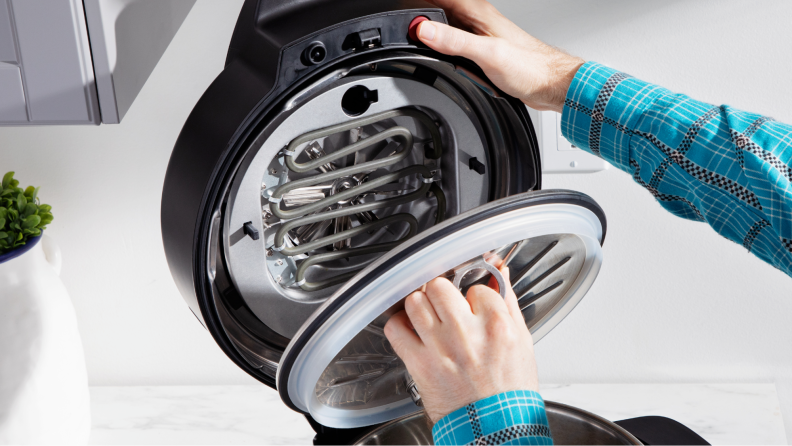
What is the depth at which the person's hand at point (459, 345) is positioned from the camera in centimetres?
51

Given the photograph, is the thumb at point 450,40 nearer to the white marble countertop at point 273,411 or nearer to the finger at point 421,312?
the finger at point 421,312

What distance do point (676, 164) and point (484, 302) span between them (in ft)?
0.91

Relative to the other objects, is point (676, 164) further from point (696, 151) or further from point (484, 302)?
point (484, 302)

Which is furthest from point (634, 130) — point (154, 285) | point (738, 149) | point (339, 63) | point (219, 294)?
point (154, 285)

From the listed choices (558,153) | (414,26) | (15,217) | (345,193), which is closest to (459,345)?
(345,193)

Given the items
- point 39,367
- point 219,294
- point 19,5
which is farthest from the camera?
point 39,367

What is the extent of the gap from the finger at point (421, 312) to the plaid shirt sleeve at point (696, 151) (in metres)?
0.32

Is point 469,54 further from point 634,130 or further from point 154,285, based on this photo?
point 154,285

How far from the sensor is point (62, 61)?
44cm

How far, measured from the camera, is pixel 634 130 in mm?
657

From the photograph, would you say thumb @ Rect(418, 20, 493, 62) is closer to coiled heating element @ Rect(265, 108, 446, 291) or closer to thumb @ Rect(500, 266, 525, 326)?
coiled heating element @ Rect(265, 108, 446, 291)

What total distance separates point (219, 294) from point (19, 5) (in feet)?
0.90

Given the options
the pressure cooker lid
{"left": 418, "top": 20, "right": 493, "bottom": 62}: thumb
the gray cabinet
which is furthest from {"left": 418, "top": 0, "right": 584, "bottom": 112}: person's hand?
the gray cabinet

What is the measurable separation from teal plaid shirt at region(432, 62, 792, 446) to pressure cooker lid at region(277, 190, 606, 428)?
0.12m
